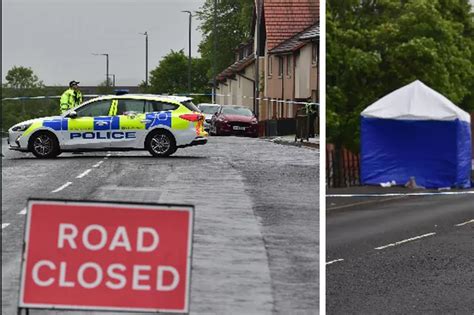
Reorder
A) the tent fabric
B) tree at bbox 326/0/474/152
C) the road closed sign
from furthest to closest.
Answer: the tent fabric < tree at bbox 326/0/474/152 < the road closed sign

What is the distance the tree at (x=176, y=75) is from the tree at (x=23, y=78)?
0.22m

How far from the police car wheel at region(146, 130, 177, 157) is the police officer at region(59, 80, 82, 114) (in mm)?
168

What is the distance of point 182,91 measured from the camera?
8.83 feet

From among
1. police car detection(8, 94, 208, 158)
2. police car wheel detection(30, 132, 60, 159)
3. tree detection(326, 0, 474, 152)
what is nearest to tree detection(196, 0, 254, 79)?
police car detection(8, 94, 208, 158)

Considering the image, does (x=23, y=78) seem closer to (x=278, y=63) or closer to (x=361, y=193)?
(x=278, y=63)

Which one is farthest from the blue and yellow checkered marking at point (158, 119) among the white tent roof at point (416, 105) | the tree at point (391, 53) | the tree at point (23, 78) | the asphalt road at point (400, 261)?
the asphalt road at point (400, 261)

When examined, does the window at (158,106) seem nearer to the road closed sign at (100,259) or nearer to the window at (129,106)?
the window at (129,106)

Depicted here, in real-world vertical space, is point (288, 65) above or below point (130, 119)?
above

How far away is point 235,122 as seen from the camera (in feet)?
9.27

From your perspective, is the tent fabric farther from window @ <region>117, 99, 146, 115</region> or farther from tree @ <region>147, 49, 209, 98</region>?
window @ <region>117, 99, 146, 115</region>

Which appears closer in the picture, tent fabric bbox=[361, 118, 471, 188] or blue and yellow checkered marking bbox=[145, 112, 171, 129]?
blue and yellow checkered marking bbox=[145, 112, 171, 129]

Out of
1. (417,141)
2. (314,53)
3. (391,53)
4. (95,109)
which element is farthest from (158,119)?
(417,141)

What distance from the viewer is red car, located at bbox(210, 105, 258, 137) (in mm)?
2797

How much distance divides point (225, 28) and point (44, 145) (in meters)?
0.43
